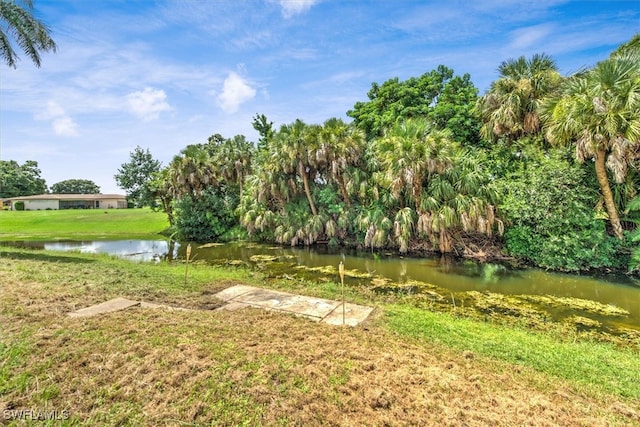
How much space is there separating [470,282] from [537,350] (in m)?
4.85

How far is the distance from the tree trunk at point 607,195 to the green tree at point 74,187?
300ft

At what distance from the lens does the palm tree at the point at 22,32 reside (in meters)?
10.7

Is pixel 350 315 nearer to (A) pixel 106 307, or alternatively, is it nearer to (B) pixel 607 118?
(A) pixel 106 307

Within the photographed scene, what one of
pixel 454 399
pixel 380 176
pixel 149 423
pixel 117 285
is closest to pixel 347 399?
pixel 454 399

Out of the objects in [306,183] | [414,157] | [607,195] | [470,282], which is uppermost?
[414,157]

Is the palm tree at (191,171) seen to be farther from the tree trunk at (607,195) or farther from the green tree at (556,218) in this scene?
the tree trunk at (607,195)

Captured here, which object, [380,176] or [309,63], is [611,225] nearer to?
[380,176]

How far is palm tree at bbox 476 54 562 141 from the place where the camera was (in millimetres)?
13953

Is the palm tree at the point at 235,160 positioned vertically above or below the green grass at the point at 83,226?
above

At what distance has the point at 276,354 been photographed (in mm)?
3740

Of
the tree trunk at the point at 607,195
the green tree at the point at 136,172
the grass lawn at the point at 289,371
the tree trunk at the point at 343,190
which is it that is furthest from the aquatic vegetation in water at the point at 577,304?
the green tree at the point at 136,172

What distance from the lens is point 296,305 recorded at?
6668 millimetres

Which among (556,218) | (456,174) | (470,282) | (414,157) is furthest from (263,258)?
(556,218)

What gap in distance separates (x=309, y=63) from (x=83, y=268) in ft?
34.0
